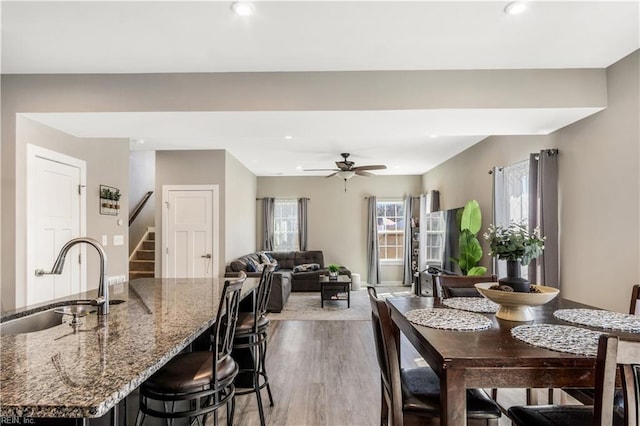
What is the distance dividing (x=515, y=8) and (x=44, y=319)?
3388mm

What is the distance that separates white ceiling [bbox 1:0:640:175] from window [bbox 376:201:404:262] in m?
5.40

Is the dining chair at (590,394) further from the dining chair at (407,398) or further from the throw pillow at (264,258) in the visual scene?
the throw pillow at (264,258)

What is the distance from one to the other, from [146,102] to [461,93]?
9.12ft

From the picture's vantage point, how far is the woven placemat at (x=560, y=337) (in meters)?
1.37

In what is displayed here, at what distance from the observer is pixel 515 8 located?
2.15 metres

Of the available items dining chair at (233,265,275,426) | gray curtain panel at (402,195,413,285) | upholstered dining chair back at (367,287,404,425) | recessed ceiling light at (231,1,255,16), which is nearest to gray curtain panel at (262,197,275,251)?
gray curtain panel at (402,195,413,285)

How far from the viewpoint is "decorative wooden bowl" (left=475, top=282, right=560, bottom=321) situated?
5.63ft

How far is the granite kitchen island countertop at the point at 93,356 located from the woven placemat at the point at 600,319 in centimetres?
188

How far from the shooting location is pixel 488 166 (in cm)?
526

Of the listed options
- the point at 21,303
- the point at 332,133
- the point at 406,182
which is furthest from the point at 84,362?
the point at 406,182

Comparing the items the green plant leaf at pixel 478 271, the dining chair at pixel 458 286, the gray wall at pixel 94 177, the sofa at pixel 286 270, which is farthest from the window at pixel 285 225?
the dining chair at pixel 458 286

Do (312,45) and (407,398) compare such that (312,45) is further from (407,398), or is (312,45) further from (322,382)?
(322,382)

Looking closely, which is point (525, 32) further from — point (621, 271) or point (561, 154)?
point (621, 271)

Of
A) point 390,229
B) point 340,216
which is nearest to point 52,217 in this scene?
point 340,216
